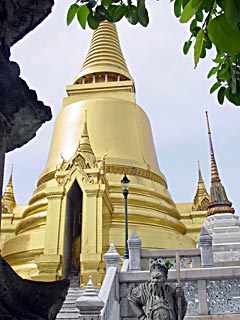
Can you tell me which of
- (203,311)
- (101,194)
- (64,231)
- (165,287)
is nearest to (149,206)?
(101,194)

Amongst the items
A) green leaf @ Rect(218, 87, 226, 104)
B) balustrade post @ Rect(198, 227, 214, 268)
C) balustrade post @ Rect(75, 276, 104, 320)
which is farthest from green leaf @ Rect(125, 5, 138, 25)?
balustrade post @ Rect(198, 227, 214, 268)

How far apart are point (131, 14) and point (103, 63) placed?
19.6 meters

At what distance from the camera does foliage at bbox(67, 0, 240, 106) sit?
1.31 metres

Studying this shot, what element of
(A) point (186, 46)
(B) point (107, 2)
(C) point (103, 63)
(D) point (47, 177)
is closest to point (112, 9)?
(B) point (107, 2)

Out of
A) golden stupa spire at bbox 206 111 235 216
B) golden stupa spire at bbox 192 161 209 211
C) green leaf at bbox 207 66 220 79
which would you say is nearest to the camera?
green leaf at bbox 207 66 220 79

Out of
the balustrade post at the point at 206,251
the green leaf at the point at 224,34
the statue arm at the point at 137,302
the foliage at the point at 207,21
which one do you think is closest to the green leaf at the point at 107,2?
the foliage at the point at 207,21

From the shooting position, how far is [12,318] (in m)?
1.97

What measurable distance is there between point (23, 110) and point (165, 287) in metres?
3.48

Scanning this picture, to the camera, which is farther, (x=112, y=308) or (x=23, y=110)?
(x=112, y=308)

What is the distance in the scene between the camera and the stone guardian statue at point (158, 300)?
493 centimetres

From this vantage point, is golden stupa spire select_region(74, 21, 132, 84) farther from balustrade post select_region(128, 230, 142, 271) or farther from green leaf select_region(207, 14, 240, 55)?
green leaf select_region(207, 14, 240, 55)

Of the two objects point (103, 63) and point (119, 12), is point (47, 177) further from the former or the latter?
point (119, 12)

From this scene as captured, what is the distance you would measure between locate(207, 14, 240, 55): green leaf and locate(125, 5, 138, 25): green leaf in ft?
1.68

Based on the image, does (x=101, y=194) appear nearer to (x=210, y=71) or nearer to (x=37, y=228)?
(x=37, y=228)
